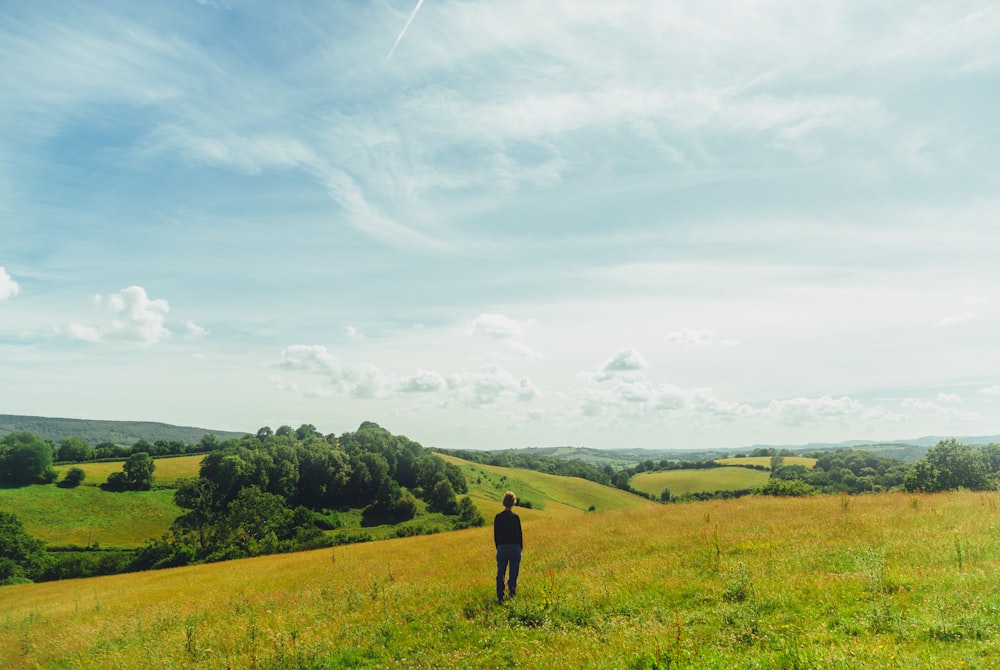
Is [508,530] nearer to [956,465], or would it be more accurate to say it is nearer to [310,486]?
[956,465]

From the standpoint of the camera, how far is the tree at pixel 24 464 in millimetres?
113000

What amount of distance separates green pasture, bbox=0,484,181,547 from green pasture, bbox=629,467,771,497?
138 m

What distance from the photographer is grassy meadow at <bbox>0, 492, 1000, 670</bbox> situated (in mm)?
7695

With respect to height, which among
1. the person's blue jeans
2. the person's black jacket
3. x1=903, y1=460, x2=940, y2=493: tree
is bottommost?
x1=903, y1=460, x2=940, y2=493: tree

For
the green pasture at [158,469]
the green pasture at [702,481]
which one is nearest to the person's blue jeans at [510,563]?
the green pasture at [158,469]

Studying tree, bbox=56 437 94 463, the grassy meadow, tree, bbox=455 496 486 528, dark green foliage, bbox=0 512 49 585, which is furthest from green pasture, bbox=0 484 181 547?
the grassy meadow

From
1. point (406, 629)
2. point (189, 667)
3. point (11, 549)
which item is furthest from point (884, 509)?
point (11, 549)

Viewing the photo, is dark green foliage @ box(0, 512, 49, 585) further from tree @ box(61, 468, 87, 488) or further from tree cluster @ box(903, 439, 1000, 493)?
tree cluster @ box(903, 439, 1000, 493)

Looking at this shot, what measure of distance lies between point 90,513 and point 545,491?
378 feet

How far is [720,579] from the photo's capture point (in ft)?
37.2

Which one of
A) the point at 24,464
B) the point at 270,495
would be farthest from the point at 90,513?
the point at 270,495

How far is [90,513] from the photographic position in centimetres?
10331

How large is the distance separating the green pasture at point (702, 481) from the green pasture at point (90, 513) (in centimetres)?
13755

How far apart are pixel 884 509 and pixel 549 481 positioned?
A: 166 meters
